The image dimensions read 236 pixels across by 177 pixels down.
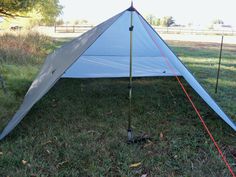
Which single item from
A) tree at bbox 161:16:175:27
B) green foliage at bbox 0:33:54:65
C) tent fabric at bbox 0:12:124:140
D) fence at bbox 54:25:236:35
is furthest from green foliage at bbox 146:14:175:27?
tent fabric at bbox 0:12:124:140

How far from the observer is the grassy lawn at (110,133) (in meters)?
2.17

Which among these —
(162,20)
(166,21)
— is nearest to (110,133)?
(166,21)

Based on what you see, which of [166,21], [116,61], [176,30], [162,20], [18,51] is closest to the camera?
[116,61]

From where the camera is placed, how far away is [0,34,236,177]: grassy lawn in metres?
2.17

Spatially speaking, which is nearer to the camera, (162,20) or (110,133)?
(110,133)

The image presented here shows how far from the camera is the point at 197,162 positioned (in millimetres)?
2287

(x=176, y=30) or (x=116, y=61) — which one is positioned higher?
(x=176, y=30)

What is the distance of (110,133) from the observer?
9.12 feet

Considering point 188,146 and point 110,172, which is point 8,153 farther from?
point 188,146

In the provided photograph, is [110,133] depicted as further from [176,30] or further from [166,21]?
[166,21]

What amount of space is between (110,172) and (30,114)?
1498mm

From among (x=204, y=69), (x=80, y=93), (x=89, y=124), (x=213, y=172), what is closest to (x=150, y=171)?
(x=213, y=172)

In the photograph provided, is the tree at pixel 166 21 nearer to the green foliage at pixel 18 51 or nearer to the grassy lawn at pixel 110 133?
the green foliage at pixel 18 51

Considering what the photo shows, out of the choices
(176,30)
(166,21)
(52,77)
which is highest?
(166,21)
